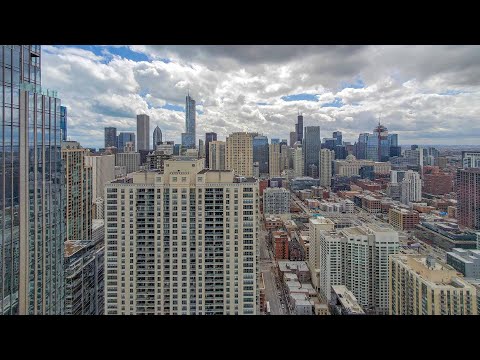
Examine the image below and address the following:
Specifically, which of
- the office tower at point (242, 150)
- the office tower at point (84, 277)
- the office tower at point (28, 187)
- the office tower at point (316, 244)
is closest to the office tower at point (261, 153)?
the office tower at point (242, 150)

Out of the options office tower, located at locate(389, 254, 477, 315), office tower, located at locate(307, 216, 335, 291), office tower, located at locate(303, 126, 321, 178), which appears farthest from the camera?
office tower, located at locate(303, 126, 321, 178)

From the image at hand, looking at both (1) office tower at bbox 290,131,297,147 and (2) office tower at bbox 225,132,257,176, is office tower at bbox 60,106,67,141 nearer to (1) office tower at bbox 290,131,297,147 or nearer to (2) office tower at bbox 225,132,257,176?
Result: (2) office tower at bbox 225,132,257,176

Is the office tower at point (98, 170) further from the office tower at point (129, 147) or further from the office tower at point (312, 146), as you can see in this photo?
the office tower at point (312, 146)

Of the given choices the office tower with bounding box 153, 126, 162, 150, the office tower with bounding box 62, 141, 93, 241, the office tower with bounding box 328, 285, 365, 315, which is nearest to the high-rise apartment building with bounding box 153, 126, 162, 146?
the office tower with bounding box 153, 126, 162, 150

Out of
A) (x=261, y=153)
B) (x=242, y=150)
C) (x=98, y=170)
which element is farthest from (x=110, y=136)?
(x=261, y=153)

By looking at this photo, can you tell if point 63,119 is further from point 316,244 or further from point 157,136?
point 316,244

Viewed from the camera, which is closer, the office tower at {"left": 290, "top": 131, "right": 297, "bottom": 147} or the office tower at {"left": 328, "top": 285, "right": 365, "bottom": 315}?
the office tower at {"left": 328, "top": 285, "right": 365, "bottom": 315}
